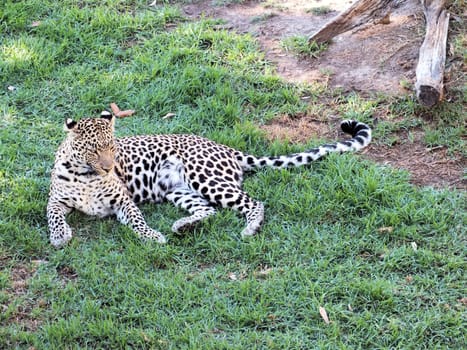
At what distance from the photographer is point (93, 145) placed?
24.2 ft

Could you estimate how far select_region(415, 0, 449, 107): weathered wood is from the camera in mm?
8453

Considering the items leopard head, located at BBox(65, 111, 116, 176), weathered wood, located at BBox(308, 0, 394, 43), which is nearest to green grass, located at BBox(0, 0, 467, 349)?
leopard head, located at BBox(65, 111, 116, 176)

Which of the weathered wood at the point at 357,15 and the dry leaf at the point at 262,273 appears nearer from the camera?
the dry leaf at the point at 262,273

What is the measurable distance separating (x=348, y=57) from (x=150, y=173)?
3285 millimetres

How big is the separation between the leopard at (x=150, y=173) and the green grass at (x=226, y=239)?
0.43ft

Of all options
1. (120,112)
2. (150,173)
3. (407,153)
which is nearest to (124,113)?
(120,112)

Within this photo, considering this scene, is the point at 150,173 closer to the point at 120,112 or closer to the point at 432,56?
the point at 120,112

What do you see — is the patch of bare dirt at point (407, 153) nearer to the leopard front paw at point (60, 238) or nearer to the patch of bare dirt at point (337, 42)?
the patch of bare dirt at point (337, 42)

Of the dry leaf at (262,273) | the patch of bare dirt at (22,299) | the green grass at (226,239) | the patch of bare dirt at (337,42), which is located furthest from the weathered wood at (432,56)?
the patch of bare dirt at (22,299)

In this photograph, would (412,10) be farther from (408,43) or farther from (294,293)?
(294,293)

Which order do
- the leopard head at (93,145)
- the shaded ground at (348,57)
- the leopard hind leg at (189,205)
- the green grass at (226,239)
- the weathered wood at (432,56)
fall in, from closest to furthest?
the green grass at (226,239) < the leopard hind leg at (189,205) < the leopard head at (93,145) < the shaded ground at (348,57) < the weathered wood at (432,56)

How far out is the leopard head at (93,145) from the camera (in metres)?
7.40

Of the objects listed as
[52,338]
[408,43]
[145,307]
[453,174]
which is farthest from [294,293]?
[408,43]

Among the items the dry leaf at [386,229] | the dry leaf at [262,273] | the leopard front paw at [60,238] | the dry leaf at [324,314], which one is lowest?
the leopard front paw at [60,238]
